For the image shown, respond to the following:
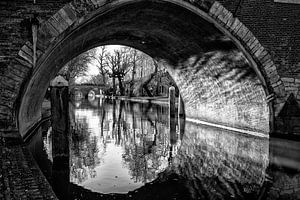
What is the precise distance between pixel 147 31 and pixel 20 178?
32.7 ft

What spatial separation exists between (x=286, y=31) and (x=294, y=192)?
6.26m

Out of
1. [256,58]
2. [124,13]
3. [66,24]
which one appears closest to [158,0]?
[124,13]

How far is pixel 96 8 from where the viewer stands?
8547mm

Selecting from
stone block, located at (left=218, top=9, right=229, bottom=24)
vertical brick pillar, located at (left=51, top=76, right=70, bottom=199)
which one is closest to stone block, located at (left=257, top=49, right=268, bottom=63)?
stone block, located at (left=218, top=9, right=229, bottom=24)

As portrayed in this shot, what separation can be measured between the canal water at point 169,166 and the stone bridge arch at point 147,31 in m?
1.28

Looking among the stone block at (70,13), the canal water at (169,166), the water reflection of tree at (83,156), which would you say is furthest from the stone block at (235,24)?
the water reflection of tree at (83,156)

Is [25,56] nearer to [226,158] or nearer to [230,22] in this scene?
[226,158]

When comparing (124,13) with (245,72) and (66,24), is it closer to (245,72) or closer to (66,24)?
(66,24)

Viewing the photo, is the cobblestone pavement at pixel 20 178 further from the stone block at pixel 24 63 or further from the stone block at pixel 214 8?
the stone block at pixel 214 8

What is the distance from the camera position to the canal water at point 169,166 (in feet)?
19.8

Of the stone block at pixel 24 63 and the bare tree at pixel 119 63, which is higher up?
the bare tree at pixel 119 63

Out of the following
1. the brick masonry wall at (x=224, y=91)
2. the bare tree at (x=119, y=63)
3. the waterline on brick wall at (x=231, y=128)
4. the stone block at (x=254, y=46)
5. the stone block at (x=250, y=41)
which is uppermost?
the bare tree at (x=119, y=63)

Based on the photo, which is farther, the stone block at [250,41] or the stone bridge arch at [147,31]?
the stone block at [250,41]

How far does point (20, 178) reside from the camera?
170 inches
